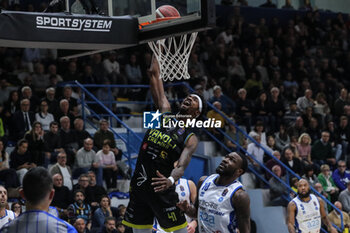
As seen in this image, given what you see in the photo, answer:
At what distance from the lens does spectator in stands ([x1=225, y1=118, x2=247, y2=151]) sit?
14.6m

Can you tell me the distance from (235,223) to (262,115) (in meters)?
9.95

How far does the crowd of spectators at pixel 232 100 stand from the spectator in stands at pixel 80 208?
2 centimetres

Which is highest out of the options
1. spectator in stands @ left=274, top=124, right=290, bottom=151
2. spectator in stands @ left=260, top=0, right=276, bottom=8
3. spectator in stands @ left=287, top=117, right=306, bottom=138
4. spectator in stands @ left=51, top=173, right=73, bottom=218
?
spectator in stands @ left=260, top=0, right=276, bottom=8

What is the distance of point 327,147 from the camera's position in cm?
1577

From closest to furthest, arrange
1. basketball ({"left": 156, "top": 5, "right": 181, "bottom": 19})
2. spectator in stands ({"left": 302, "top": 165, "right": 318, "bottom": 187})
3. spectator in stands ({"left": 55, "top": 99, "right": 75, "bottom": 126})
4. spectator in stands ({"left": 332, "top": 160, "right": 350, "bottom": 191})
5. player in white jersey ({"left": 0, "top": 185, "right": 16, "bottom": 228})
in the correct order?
basketball ({"left": 156, "top": 5, "right": 181, "bottom": 19}), player in white jersey ({"left": 0, "top": 185, "right": 16, "bottom": 228}), spectator in stands ({"left": 55, "top": 99, "right": 75, "bottom": 126}), spectator in stands ({"left": 302, "top": 165, "right": 318, "bottom": 187}), spectator in stands ({"left": 332, "top": 160, "right": 350, "bottom": 191})

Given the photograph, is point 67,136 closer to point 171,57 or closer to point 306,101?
point 171,57

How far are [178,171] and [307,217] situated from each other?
4526 mm

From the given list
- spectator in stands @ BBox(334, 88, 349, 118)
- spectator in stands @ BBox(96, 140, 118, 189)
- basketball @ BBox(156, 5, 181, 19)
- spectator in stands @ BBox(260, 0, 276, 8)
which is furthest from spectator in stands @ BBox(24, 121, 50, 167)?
spectator in stands @ BBox(260, 0, 276, 8)

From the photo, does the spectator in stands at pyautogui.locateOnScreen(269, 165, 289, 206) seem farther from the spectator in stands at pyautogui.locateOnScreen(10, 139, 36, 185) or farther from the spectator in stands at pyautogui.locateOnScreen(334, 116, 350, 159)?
the spectator in stands at pyautogui.locateOnScreen(10, 139, 36, 185)

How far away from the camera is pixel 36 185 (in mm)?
4293

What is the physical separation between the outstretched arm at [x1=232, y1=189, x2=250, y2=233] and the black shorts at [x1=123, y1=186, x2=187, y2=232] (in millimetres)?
714

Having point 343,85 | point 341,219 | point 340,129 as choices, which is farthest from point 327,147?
point 343,85

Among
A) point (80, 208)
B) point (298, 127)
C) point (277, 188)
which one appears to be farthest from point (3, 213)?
point (298, 127)

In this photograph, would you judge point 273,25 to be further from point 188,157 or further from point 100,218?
point 188,157
